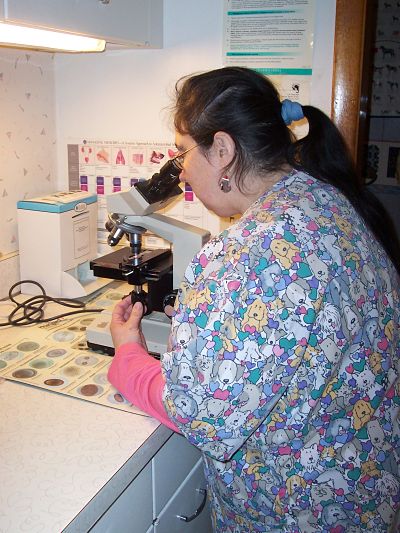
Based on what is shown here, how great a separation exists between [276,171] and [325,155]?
13 centimetres

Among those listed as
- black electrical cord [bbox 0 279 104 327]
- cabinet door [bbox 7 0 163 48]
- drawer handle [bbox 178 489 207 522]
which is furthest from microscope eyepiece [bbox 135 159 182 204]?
drawer handle [bbox 178 489 207 522]

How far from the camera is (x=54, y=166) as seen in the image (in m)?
1.82

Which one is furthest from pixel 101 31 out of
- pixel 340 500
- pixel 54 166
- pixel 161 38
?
pixel 340 500

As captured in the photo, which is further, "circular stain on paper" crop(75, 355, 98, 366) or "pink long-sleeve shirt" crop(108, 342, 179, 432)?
"circular stain on paper" crop(75, 355, 98, 366)

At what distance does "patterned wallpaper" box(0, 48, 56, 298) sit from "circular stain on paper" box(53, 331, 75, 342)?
13.9 inches

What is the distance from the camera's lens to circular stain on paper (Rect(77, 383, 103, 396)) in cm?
109

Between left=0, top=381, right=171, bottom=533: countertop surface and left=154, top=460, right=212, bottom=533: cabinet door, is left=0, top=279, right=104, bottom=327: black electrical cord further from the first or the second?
left=154, top=460, right=212, bottom=533: cabinet door

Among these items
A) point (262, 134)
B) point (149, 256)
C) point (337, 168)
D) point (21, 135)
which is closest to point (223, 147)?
point (262, 134)

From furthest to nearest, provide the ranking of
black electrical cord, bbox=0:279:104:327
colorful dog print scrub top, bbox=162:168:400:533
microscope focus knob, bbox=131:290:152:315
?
black electrical cord, bbox=0:279:104:327 → microscope focus knob, bbox=131:290:152:315 → colorful dog print scrub top, bbox=162:168:400:533

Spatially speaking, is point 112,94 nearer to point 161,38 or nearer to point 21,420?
point 161,38

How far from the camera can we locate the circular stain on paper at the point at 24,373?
3.75 ft

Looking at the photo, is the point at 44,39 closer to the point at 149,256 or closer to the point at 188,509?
the point at 149,256

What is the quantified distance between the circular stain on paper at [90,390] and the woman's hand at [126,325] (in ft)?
0.31

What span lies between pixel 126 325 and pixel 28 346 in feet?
1.00
